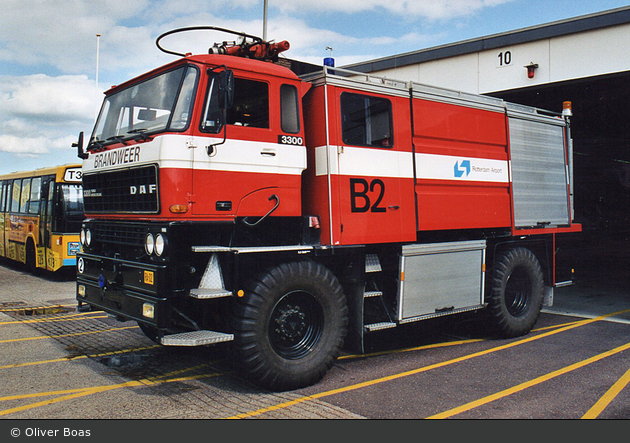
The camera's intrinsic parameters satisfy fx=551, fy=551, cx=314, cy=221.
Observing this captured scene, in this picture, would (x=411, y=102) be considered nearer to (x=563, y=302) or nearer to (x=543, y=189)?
(x=543, y=189)

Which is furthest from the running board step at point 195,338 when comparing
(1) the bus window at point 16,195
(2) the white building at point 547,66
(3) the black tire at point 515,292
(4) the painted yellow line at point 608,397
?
(1) the bus window at point 16,195

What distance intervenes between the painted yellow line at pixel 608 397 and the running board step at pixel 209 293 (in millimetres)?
3413

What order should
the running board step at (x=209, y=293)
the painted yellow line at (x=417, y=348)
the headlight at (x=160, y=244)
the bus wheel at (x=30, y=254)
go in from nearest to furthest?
1. the running board step at (x=209, y=293)
2. the headlight at (x=160, y=244)
3. the painted yellow line at (x=417, y=348)
4. the bus wheel at (x=30, y=254)

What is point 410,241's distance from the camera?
268 inches

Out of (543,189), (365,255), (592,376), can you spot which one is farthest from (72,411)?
(543,189)

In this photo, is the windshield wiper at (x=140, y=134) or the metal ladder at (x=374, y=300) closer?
the windshield wiper at (x=140, y=134)

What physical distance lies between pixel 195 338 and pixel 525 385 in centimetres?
347

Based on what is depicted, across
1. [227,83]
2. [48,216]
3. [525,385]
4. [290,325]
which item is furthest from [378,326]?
[48,216]

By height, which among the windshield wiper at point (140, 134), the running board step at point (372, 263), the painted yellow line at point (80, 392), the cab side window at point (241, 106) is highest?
the cab side window at point (241, 106)

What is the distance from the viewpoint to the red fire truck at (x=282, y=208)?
17.3ft

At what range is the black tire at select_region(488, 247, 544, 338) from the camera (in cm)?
789

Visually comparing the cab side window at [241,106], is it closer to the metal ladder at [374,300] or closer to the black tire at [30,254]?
the metal ladder at [374,300]

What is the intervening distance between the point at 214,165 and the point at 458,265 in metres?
3.64

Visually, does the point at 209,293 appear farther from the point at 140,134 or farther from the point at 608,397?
the point at 608,397
